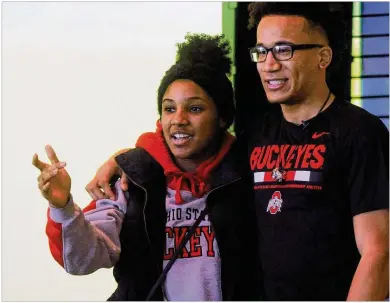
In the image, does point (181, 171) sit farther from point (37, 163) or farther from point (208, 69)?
point (37, 163)

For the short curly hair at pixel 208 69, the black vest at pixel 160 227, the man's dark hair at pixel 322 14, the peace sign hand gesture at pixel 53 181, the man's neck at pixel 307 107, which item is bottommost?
the black vest at pixel 160 227

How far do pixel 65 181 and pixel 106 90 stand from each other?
58 centimetres

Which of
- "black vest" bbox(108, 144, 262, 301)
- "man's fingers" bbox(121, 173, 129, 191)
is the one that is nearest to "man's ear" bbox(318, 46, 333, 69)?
"black vest" bbox(108, 144, 262, 301)

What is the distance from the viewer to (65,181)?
2.12m

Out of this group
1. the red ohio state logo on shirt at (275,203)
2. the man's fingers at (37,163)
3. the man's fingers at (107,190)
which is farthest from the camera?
the man's fingers at (107,190)

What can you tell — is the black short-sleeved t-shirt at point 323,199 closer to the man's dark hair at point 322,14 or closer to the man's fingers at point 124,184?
the man's dark hair at point 322,14

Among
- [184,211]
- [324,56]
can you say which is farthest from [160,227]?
[324,56]

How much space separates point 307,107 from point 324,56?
187mm

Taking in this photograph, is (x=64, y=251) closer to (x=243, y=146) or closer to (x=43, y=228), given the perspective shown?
(x=43, y=228)

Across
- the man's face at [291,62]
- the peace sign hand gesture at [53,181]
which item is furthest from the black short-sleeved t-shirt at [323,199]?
the peace sign hand gesture at [53,181]

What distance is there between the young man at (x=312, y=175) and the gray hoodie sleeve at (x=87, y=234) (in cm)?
7

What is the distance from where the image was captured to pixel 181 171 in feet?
7.76

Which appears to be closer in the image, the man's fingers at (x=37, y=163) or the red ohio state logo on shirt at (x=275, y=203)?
the man's fingers at (x=37, y=163)

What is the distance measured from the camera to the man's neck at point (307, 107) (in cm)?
224
